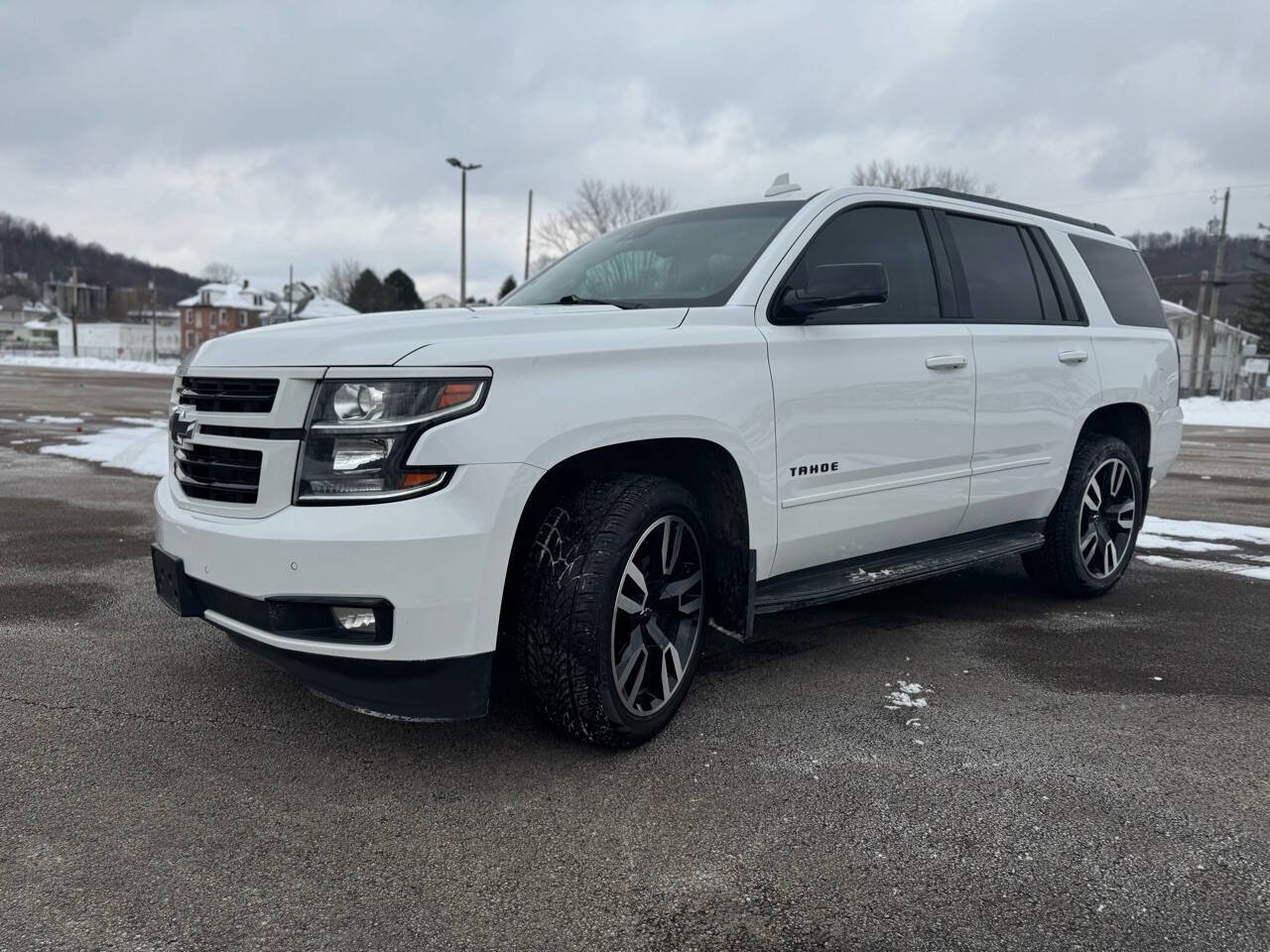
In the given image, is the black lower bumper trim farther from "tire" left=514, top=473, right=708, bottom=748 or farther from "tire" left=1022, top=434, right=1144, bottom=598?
"tire" left=1022, top=434, right=1144, bottom=598

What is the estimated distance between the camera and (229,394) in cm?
287

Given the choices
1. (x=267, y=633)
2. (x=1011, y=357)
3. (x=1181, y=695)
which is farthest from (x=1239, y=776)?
(x=267, y=633)

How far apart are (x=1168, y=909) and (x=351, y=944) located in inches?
73.7

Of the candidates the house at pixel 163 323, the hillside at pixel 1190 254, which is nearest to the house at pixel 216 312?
the house at pixel 163 323

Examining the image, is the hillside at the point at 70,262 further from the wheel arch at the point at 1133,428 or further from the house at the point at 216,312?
the wheel arch at the point at 1133,428

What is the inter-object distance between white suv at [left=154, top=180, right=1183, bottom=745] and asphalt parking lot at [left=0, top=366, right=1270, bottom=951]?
0.36 m

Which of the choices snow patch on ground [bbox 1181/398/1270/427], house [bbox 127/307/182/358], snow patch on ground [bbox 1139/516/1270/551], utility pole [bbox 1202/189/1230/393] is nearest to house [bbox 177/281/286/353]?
house [bbox 127/307/182/358]

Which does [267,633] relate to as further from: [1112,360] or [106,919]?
[1112,360]

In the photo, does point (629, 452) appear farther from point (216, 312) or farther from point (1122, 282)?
point (216, 312)

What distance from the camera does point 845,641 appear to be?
4359 mm

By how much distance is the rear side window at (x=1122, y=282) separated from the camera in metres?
5.18

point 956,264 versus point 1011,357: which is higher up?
point 956,264

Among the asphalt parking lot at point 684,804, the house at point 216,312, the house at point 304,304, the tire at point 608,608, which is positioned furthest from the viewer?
the house at point 216,312

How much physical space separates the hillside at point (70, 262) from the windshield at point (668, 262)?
423ft
